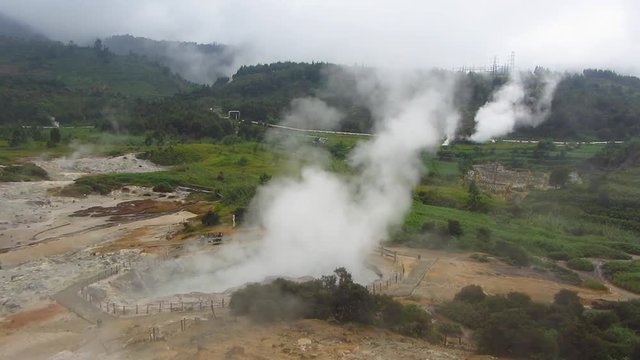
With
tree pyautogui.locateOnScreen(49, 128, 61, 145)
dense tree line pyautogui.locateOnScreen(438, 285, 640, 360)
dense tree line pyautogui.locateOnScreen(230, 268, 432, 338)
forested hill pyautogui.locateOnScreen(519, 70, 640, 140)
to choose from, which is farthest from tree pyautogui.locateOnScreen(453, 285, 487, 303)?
tree pyautogui.locateOnScreen(49, 128, 61, 145)

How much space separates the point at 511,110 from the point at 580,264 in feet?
174

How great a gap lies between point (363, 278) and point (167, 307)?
900 centimetres

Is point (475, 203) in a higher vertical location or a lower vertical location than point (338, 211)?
lower

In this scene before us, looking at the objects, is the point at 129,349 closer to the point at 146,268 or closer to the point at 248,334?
the point at 248,334

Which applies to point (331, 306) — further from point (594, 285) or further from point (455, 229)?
point (455, 229)

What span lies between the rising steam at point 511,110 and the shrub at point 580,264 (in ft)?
144

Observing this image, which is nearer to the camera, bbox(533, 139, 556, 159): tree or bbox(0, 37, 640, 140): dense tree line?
bbox(533, 139, 556, 159): tree

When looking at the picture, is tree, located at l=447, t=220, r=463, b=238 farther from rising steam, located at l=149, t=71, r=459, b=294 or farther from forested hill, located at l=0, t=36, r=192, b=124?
forested hill, located at l=0, t=36, r=192, b=124

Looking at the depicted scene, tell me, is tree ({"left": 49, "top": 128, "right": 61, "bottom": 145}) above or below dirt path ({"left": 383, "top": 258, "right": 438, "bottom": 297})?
above

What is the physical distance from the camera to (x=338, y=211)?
30.2m

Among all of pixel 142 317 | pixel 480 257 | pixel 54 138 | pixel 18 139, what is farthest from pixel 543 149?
pixel 18 139

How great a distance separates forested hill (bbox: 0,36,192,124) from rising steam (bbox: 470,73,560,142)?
66.2 metres

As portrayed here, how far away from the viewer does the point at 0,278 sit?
26.3 meters

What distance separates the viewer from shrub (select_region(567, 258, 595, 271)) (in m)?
29.6
